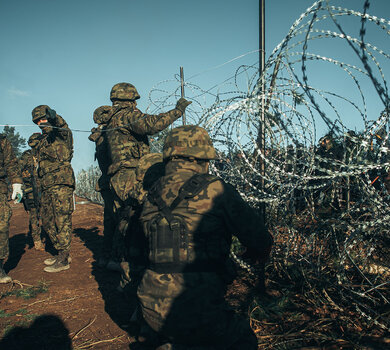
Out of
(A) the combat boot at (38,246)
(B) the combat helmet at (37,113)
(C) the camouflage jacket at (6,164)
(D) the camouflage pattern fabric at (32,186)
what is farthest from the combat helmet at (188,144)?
(A) the combat boot at (38,246)

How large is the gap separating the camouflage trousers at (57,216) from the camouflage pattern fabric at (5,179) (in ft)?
1.82

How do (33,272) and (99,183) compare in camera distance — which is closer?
(33,272)

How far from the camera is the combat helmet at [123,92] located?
4.93 m

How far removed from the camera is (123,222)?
333cm

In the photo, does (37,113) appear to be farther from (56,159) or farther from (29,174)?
(29,174)

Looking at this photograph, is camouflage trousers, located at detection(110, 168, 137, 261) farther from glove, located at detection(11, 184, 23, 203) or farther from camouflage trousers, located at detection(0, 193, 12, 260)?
glove, located at detection(11, 184, 23, 203)

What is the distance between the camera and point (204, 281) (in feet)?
7.32

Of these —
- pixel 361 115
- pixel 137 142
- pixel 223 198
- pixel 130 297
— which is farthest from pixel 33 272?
pixel 361 115

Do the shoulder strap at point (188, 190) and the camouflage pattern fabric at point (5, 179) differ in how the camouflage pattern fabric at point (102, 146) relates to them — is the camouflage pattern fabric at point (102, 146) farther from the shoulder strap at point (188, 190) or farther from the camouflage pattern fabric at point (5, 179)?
the shoulder strap at point (188, 190)

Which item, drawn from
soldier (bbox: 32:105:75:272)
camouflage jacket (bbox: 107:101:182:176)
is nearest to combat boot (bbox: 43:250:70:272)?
soldier (bbox: 32:105:75:272)

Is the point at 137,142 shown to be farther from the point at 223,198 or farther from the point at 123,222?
the point at 223,198

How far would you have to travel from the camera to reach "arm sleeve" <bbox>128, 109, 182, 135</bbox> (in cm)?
450

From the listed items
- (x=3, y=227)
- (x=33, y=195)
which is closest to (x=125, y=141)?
(x=3, y=227)

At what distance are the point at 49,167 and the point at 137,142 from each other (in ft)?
4.92
